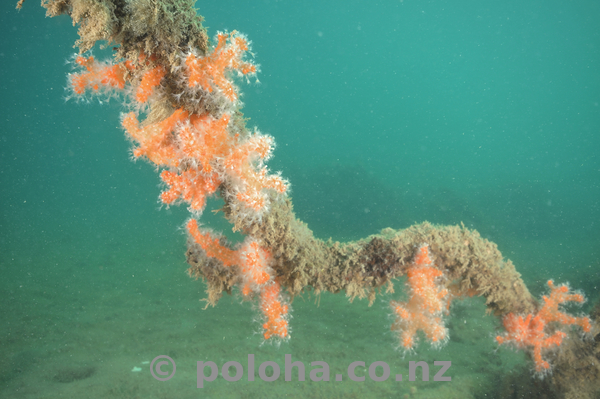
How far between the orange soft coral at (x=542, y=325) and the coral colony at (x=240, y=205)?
0.5 inches

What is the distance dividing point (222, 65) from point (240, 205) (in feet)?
4.24

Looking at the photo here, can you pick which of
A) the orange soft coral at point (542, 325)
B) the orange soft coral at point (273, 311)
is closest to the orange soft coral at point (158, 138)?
the orange soft coral at point (273, 311)

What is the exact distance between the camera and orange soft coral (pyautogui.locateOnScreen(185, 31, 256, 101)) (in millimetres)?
2482

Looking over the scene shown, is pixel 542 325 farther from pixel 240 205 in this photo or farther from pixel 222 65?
pixel 222 65

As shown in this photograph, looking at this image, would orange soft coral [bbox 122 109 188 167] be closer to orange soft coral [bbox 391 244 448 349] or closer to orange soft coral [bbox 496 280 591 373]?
orange soft coral [bbox 391 244 448 349]

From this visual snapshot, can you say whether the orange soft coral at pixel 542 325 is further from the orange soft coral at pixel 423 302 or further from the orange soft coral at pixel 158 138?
the orange soft coral at pixel 158 138

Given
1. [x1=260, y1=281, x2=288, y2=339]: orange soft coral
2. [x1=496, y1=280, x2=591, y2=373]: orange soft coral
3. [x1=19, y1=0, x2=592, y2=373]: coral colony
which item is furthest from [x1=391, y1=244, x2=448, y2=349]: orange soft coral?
[x1=260, y1=281, x2=288, y2=339]: orange soft coral

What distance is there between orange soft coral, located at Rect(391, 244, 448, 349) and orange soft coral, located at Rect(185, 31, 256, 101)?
272 cm

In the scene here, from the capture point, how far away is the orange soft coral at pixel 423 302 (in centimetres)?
345

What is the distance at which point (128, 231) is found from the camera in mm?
18562

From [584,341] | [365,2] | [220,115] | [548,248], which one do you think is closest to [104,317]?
[220,115]

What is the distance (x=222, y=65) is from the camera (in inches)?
100
